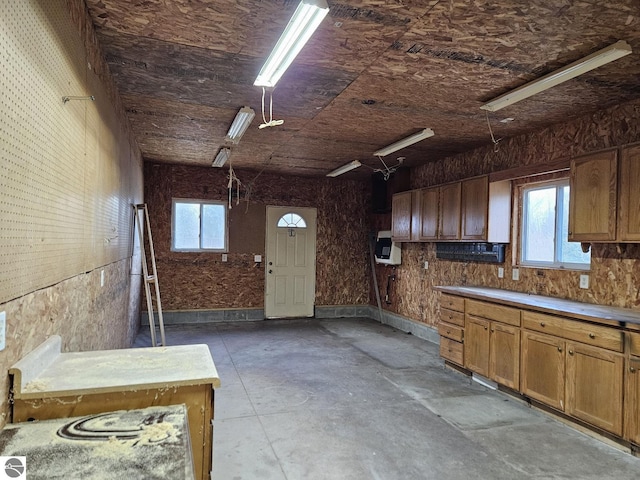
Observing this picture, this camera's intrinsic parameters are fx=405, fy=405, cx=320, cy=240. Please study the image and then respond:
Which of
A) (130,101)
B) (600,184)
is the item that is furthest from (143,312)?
(600,184)

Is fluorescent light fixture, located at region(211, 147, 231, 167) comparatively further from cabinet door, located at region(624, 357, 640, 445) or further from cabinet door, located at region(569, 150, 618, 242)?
cabinet door, located at region(624, 357, 640, 445)

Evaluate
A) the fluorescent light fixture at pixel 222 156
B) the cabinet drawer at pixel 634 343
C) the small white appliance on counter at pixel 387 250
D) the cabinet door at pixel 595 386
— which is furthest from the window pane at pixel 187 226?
the cabinet drawer at pixel 634 343

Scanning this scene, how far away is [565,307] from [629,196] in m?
0.98

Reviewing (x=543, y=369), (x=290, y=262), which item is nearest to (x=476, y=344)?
(x=543, y=369)

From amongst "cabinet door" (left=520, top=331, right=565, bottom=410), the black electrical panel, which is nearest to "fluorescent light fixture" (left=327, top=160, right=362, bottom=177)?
the black electrical panel

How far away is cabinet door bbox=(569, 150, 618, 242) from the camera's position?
3.21m

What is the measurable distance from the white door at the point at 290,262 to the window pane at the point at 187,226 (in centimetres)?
126

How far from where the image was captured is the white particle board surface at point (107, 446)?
3.63 ft

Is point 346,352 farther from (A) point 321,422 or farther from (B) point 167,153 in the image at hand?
(B) point 167,153

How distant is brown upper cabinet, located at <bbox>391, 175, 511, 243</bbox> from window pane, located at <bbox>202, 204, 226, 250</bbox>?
3138 mm

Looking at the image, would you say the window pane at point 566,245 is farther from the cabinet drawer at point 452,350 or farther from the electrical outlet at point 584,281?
the cabinet drawer at point 452,350

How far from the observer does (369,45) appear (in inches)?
98.7

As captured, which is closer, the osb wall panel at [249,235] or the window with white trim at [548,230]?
the window with white trim at [548,230]

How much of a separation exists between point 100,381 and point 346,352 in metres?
4.03
